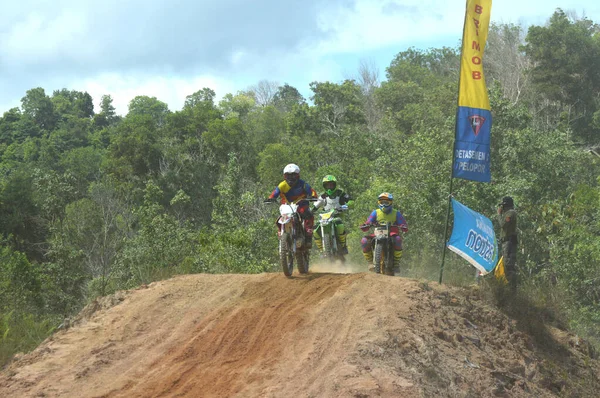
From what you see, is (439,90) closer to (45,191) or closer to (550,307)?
(45,191)

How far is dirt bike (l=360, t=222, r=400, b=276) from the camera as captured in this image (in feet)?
41.5

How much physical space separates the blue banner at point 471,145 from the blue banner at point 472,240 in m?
0.54

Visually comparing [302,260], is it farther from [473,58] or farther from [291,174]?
[473,58]

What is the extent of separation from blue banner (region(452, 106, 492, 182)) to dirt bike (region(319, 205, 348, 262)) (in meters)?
2.72

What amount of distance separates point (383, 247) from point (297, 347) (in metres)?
4.93

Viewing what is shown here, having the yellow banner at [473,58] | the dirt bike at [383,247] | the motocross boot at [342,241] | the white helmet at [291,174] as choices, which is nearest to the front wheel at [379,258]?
the dirt bike at [383,247]

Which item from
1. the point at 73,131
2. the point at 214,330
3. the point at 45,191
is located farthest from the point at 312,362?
the point at 73,131

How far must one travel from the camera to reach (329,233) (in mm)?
13953

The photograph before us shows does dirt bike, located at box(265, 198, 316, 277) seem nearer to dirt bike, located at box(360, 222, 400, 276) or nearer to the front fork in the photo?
the front fork

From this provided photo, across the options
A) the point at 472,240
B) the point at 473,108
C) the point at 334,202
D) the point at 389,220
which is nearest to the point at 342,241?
the point at 334,202

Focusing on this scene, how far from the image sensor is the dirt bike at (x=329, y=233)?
13.9m

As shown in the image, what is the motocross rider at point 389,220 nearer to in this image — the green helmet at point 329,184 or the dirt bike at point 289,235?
the green helmet at point 329,184

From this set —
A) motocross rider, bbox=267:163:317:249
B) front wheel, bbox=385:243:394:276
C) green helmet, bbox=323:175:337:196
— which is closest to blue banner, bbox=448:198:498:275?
front wheel, bbox=385:243:394:276

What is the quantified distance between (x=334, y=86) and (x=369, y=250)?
3947 centimetres
